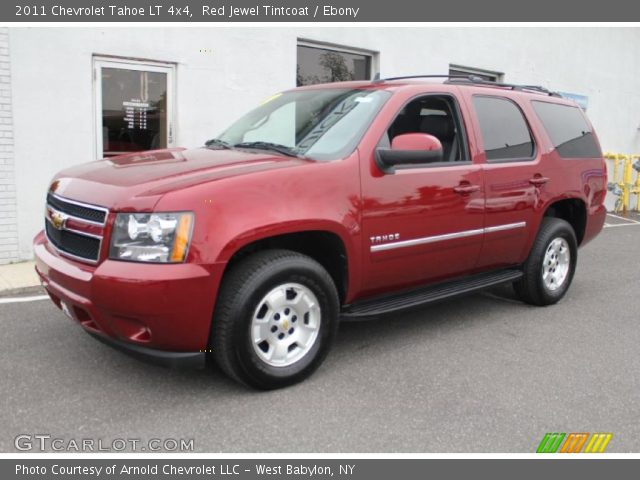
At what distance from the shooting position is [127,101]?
7.57 metres

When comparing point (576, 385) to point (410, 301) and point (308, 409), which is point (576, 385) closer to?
point (410, 301)

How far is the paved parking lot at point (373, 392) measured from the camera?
313 centimetres

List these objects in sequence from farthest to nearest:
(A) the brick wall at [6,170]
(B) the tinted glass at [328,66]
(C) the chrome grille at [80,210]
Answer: (B) the tinted glass at [328,66]
(A) the brick wall at [6,170]
(C) the chrome grille at [80,210]

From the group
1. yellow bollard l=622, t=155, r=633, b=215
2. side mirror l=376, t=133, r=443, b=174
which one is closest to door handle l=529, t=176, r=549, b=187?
side mirror l=376, t=133, r=443, b=174

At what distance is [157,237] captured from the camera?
3.14 meters

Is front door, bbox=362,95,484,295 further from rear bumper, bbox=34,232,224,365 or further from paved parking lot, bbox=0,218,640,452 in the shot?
rear bumper, bbox=34,232,224,365

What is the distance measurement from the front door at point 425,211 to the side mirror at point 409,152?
10 centimetres

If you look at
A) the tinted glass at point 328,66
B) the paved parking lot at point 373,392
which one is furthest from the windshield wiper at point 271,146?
the tinted glass at point 328,66

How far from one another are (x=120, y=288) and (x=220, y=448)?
0.95 m

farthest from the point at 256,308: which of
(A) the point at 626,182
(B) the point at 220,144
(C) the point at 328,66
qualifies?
(A) the point at 626,182

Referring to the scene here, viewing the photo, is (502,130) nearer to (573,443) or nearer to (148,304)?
(573,443)

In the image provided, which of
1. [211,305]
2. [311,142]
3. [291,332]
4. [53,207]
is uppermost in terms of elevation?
[311,142]

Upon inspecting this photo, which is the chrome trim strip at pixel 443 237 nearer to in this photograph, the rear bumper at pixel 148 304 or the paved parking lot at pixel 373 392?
the paved parking lot at pixel 373 392
